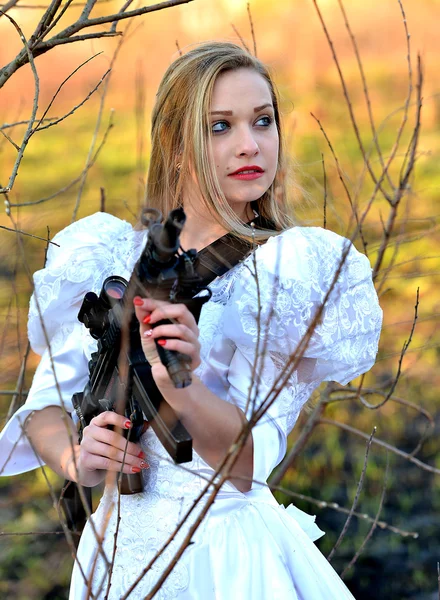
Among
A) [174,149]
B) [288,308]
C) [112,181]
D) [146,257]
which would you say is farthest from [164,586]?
[112,181]

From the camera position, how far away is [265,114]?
5.56ft

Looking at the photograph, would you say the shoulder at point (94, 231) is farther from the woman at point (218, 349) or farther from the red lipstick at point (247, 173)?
the red lipstick at point (247, 173)

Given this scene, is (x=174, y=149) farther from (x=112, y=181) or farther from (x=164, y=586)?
(x=112, y=181)

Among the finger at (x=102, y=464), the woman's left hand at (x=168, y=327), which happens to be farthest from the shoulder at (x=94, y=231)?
the woman's left hand at (x=168, y=327)

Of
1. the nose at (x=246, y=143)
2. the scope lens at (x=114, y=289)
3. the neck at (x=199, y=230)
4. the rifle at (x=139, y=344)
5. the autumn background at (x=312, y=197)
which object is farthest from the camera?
the autumn background at (x=312, y=197)

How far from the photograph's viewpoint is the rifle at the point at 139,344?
3.71ft

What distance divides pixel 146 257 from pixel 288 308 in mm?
385

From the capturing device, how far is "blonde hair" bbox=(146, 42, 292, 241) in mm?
1653

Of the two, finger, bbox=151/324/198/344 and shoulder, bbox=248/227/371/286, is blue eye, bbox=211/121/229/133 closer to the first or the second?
shoulder, bbox=248/227/371/286

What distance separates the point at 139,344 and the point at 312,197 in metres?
0.84

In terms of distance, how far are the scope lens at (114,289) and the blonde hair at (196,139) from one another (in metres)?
0.34

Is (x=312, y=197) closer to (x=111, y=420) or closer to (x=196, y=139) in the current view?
(x=196, y=139)

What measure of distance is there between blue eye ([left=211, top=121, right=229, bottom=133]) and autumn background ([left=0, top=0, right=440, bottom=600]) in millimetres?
163

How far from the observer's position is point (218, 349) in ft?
5.04
